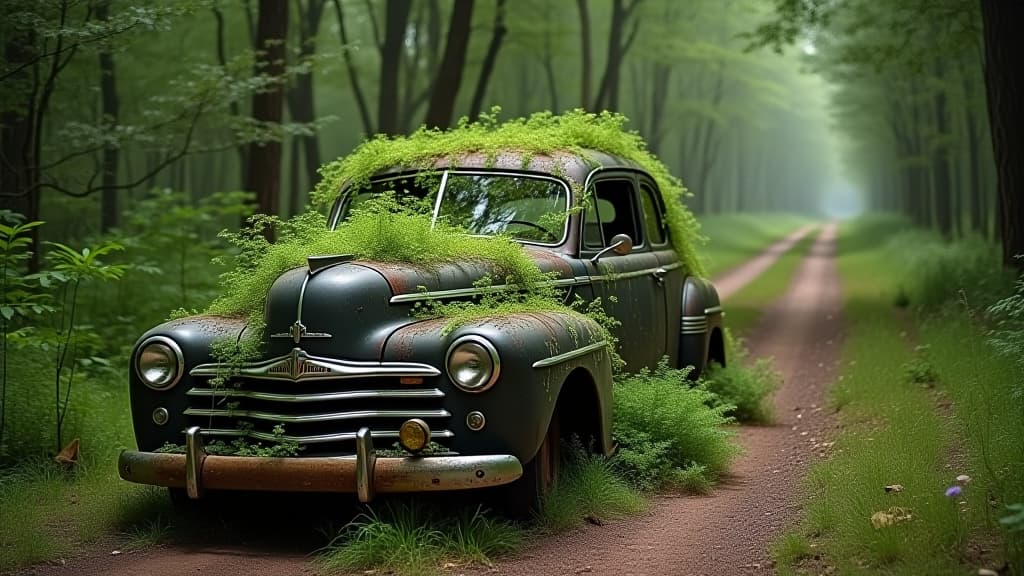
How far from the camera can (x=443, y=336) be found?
16.9 feet

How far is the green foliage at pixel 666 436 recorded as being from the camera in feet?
22.1

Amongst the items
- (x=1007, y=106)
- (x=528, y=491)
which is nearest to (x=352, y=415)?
Answer: (x=528, y=491)

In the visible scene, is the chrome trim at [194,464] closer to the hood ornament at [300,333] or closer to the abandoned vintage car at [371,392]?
the abandoned vintage car at [371,392]

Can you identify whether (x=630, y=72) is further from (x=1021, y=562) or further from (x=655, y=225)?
(x=1021, y=562)

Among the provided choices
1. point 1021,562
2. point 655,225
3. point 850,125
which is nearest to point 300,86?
point 655,225

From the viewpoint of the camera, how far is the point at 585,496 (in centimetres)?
598

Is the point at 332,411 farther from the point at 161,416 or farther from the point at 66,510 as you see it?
the point at 66,510

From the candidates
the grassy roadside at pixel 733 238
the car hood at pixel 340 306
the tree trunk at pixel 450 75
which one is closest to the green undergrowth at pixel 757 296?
the grassy roadside at pixel 733 238

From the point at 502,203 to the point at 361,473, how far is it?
265cm

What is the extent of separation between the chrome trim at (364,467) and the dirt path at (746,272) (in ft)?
55.4

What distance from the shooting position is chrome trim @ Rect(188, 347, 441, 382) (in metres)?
5.13

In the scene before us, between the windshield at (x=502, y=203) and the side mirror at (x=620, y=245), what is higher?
the windshield at (x=502, y=203)

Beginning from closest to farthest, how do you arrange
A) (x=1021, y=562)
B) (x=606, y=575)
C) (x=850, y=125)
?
(x=1021, y=562) → (x=606, y=575) → (x=850, y=125)

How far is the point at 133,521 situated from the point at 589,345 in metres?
2.69
